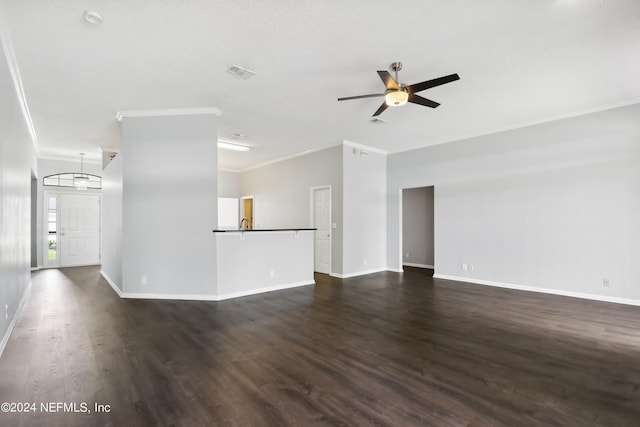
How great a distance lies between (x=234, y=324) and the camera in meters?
3.71

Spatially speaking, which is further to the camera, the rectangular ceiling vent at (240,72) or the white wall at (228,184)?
the white wall at (228,184)

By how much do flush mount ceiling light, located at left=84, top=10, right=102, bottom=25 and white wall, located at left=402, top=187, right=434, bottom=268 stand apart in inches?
288

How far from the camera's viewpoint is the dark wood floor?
2.01 m

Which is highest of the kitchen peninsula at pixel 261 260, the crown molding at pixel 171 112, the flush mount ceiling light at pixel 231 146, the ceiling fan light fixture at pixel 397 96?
the crown molding at pixel 171 112

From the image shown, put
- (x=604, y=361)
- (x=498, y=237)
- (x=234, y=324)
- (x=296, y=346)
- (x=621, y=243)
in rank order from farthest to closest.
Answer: (x=498, y=237) → (x=621, y=243) → (x=234, y=324) → (x=296, y=346) → (x=604, y=361)

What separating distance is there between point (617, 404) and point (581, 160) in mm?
4243

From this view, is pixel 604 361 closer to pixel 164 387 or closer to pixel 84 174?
pixel 164 387

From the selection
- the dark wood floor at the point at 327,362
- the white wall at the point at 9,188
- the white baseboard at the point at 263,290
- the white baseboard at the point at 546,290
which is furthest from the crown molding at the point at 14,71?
the white baseboard at the point at 546,290

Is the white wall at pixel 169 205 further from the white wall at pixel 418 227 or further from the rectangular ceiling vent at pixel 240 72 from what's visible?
the white wall at pixel 418 227

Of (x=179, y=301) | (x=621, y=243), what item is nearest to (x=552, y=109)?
(x=621, y=243)

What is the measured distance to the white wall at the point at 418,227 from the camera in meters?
8.17

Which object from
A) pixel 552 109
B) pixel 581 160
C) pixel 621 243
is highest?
pixel 552 109

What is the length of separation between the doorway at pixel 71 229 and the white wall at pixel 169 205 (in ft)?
16.9

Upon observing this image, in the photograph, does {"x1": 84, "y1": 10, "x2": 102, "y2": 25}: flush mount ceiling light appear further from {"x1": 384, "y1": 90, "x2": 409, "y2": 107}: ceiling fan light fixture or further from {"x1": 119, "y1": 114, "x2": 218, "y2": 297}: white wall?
{"x1": 384, "y1": 90, "x2": 409, "y2": 107}: ceiling fan light fixture
